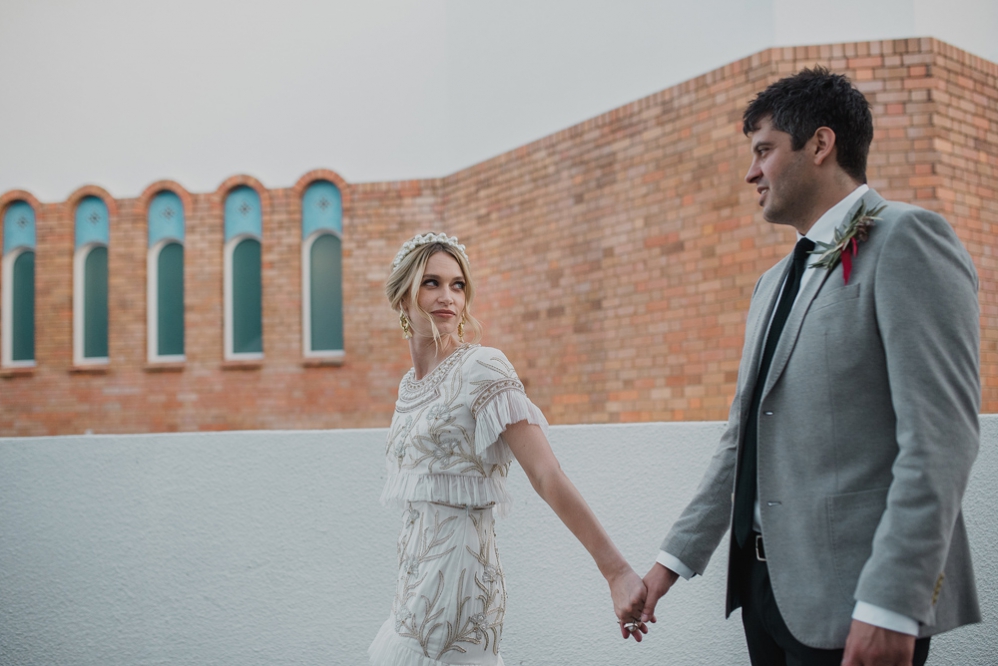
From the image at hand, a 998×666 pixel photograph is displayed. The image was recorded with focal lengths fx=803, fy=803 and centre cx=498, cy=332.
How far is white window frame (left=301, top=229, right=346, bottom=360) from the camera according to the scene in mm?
11211

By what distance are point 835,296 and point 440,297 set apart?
1.03 metres

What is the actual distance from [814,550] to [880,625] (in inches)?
8.0

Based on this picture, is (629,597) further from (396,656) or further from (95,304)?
(95,304)

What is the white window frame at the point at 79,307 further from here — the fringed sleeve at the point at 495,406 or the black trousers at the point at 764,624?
the black trousers at the point at 764,624

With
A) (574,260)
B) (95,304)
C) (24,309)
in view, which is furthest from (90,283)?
(574,260)

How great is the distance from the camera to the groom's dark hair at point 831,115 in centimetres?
161

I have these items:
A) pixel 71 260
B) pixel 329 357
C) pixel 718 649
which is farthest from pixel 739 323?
pixel 71 260

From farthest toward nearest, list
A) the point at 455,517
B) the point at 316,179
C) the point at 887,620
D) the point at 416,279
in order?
the point at 316,179 < the point at 416,279 < the point at 455,517 < the point at 887,620

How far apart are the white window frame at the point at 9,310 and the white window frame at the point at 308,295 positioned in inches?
167

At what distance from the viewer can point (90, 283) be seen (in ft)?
40.0

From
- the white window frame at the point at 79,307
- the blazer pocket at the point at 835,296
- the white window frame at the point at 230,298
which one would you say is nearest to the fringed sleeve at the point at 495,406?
the blazer pocket at the point at 835,296

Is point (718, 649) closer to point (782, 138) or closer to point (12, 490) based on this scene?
point (782, 138)

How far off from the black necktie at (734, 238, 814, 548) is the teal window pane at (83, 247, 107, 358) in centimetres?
1215

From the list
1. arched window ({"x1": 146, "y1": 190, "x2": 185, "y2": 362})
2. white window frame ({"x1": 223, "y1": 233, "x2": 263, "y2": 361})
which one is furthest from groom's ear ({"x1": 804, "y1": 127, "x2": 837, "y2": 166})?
arched window ({"x1": 146, "y1": 190, "x2": 185, "y2": 362})
